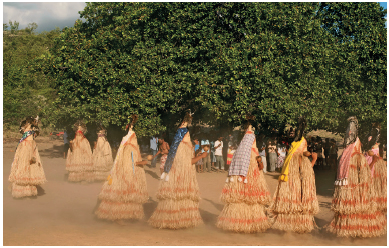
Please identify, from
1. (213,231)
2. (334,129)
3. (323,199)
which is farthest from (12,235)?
(334,129)

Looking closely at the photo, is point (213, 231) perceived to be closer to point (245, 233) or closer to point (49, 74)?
point (245, 233)

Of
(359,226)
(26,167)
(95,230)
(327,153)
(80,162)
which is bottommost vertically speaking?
(95,230)

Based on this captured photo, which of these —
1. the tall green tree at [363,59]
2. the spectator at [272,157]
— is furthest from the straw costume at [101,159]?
the tall green tree at [363,59]

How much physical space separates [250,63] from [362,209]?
9244mm

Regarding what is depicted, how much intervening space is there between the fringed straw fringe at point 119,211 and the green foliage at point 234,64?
24.0 ft

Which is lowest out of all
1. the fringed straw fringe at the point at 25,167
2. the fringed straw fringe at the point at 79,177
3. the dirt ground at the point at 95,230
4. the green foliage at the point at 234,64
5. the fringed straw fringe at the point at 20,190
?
the dirt ground at the point at 95,230

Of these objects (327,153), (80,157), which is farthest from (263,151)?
(80,157)

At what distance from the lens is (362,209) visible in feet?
23.8

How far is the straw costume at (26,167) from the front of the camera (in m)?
10.3

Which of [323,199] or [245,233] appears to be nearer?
[245,233]

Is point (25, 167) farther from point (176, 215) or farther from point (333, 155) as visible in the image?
point (333, 155)

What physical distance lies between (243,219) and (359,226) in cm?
198

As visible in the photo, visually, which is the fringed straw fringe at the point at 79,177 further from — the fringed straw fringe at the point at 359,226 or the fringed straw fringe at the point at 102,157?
the fringed straw fringe at the point at 359,226

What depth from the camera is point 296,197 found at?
754 cm
